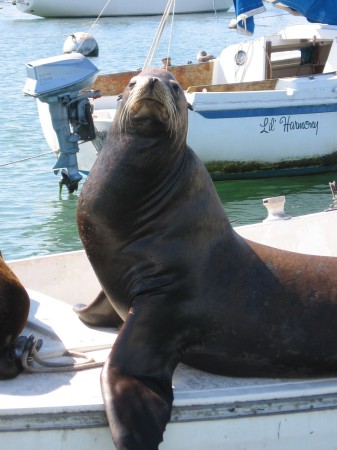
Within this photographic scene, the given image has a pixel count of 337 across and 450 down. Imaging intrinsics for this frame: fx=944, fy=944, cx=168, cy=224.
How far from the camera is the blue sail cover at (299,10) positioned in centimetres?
1291

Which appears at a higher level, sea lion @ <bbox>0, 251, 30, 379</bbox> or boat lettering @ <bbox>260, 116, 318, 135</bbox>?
sea lion @ <bbox>0, 251, 30, 379</bbox>

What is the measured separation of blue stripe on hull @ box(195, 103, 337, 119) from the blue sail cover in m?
1.81

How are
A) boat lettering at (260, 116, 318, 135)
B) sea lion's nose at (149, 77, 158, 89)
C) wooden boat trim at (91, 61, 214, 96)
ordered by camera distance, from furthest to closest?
wooden boat trim at (91, 61, 214, 96), boat lettering at (260, 116, 318, 135), sea lion's nose at (149, 77, 158, 89)

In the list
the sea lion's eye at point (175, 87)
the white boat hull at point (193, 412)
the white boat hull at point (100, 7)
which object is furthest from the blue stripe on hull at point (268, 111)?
the white boat hull at point (100, 7)

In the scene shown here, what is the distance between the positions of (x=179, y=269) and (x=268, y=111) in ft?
25.3

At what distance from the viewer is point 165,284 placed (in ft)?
12.9

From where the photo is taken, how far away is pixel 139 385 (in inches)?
145

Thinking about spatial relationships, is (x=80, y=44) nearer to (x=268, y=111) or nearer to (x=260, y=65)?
(x=260, y=65)

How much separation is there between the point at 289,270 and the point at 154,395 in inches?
35.6

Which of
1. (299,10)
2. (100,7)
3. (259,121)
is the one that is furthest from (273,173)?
(100,7)

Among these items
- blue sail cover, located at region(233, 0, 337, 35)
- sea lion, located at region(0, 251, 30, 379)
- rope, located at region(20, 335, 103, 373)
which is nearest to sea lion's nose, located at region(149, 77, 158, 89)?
sea lion, located at region(0, 251, 30, 379)

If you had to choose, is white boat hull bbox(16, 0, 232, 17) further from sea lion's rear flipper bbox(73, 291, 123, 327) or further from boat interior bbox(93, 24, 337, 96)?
sea lion's rear flipper bbox(73, 291, 123, 327)

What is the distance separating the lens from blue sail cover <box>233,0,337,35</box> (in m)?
12.9

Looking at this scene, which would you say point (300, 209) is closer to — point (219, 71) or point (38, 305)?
point (219, 71)
